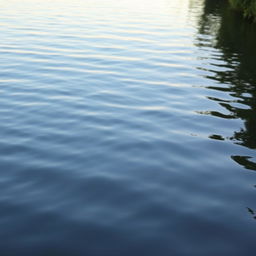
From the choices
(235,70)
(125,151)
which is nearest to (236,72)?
(235,70)

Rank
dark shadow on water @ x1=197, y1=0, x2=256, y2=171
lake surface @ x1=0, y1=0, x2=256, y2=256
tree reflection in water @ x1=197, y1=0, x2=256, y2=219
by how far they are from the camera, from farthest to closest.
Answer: dark shadow on water @ x1=197, y1=0, x2=256, y2=171, tree reflection in water @ x1=197, y1=0, x2=256, y2=219, lake surface @ x1=0, y1=0, x2=256, y2=256

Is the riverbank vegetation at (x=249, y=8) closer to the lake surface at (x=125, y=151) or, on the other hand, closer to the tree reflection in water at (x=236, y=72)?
the tree reflection in water at (x=236, y=72)

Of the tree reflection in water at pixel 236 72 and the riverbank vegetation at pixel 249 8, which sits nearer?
the tree reflection in water at pixel 236 72

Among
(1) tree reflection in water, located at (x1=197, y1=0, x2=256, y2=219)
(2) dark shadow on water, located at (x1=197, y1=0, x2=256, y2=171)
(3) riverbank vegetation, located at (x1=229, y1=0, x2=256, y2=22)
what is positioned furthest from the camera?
(3) riverbank vegetation, located at (x1=229, y1=0, x2=256, y2=22)

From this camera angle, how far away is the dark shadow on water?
8.84 metres

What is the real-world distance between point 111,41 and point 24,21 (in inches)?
286

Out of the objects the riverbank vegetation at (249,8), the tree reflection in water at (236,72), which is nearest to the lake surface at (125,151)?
the tree reflection in water at (236,72)

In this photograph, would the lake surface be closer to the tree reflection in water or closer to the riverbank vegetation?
the tree reflection in water

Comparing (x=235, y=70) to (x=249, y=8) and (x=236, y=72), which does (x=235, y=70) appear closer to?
(x=236, y=72)

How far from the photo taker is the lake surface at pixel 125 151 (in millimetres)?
4984

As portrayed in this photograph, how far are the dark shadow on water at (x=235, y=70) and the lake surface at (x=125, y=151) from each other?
69 mm

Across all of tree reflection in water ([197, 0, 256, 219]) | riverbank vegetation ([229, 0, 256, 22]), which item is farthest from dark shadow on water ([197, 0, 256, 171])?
riverbank vegetation ([229, 0, 256, 22])

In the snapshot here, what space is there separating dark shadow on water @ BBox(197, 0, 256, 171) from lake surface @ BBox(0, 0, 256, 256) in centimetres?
7

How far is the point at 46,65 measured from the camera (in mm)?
13797
